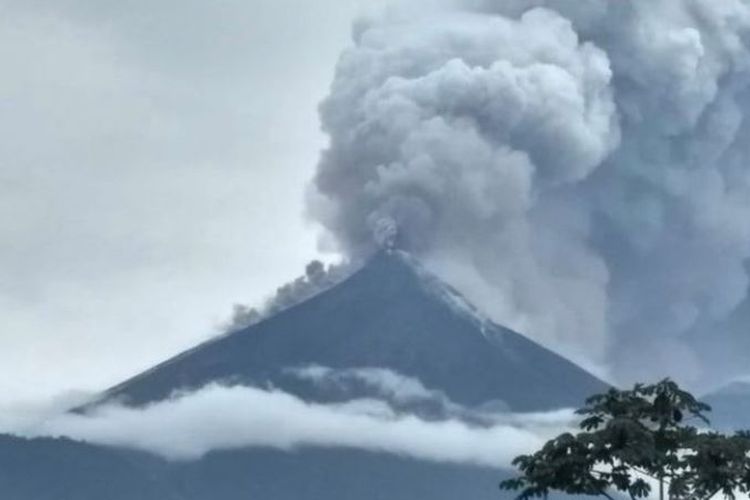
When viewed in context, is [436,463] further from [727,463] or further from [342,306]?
[727,463]

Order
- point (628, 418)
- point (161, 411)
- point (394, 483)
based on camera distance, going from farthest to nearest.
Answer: point (161, 411) < point (394, 483) < point (628, 418)

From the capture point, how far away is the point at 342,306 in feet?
397

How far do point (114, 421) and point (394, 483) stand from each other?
20.5 metres

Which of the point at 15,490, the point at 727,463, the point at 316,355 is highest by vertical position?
the point at 316,355

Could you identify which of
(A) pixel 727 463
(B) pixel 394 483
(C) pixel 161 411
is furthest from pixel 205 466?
(A) pixel 727 463

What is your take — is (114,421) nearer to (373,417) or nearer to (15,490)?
(15,490)

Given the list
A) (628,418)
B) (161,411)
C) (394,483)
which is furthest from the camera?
(161,411)

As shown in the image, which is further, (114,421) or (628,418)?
(114,421)

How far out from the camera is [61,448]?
127812mm

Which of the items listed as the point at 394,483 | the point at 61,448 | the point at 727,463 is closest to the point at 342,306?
the point at 394,483

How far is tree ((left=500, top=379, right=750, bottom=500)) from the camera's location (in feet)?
55.4

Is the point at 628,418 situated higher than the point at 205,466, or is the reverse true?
the point at 205,466

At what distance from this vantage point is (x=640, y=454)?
16.8 metres

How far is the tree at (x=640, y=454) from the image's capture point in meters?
16.9
